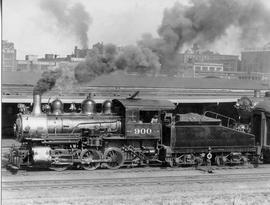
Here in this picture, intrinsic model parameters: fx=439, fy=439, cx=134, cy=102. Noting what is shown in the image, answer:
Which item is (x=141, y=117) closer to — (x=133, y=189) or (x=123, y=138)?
(x=123, y=138)

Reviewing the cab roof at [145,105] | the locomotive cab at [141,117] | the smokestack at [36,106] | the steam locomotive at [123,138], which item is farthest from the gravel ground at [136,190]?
the cab roof at [145,105]

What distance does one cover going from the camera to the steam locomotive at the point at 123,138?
1510cm

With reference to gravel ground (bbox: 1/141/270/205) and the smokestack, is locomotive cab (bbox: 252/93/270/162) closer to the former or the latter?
gravel ground (bbox: 1/141/270/205)

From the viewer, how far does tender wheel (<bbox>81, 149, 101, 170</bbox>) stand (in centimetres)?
1538

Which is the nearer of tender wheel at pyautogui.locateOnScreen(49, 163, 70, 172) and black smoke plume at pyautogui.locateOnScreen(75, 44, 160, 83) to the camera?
tender wheel at pyautogui.locateOnScreen(49, 163, 70, 172)

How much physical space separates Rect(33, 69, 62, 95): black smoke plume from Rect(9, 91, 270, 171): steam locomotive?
96 cm

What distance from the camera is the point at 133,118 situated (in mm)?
15742

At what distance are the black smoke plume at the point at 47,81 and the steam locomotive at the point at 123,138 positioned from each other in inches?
37.7

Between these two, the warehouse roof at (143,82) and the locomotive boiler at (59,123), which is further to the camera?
the warehouse roof at (143,82)

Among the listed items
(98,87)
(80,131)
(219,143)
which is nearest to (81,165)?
(80,131)

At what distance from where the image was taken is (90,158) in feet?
50.9

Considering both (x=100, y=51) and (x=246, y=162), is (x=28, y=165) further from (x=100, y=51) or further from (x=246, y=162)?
(x=246, y=162)

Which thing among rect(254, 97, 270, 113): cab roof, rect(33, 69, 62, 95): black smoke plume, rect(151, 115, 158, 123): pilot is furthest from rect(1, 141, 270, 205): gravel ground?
rect(33, 69, 62, 95): black smoke plume

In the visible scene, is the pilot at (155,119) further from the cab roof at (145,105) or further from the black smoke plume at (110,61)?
the black smoke plume at (110,61)
